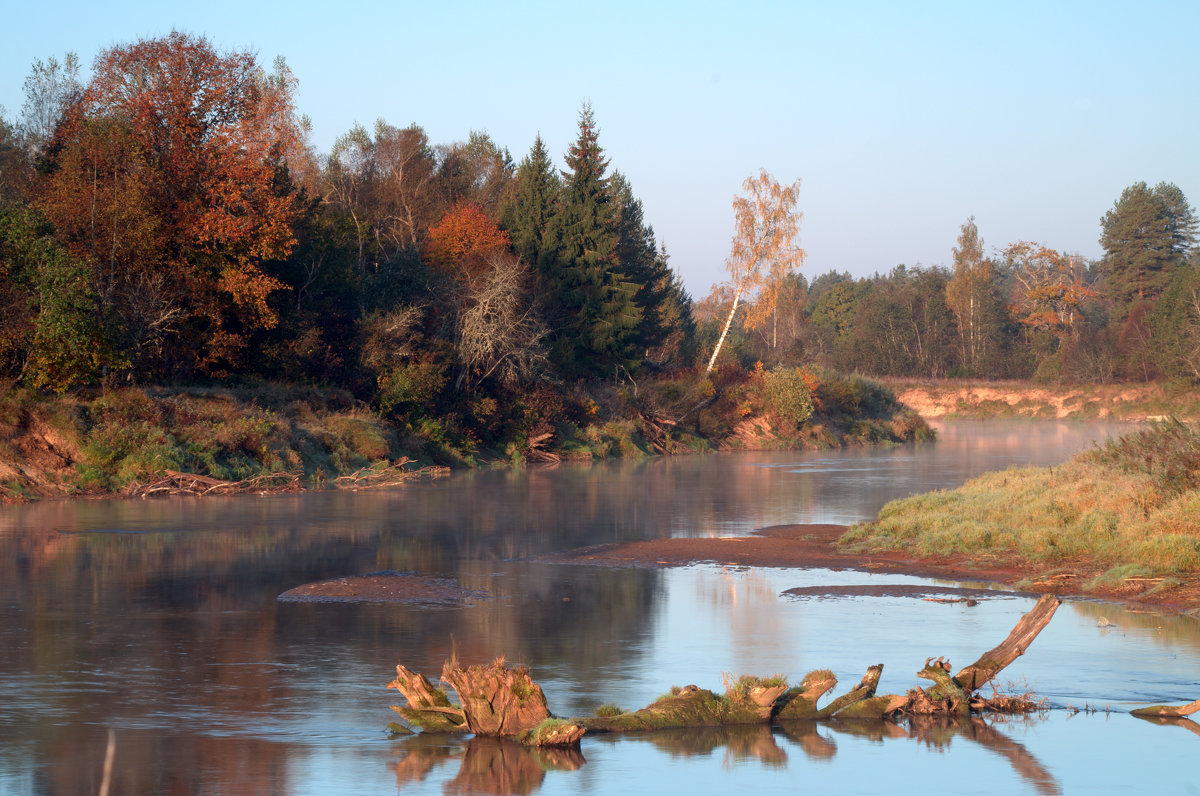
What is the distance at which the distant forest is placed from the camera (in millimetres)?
31078

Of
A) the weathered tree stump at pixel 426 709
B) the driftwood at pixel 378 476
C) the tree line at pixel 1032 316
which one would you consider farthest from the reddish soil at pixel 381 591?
the tree line at pixel 1032 316

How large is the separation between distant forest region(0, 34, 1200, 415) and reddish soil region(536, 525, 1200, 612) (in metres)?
15.9

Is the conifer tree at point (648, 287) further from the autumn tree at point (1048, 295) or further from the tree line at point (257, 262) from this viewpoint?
the autumn tree at point (1048, 295)

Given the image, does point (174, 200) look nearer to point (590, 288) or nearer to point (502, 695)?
point (590, 288)

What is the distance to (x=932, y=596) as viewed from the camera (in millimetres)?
14844

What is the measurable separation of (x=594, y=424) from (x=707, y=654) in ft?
122

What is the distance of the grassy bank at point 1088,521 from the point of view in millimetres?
15742

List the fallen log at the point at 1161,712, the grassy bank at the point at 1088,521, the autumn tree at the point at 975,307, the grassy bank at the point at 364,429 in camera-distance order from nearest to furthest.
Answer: the fallen log at the point at 1161,712 < the grassy bank at the point at 1088,521 < the grassy bank at the point at 364,429 < the autumn tree at the point at 975,307

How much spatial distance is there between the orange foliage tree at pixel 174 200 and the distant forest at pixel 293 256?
6 cm

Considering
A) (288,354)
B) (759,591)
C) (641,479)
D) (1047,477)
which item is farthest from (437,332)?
(759,591)

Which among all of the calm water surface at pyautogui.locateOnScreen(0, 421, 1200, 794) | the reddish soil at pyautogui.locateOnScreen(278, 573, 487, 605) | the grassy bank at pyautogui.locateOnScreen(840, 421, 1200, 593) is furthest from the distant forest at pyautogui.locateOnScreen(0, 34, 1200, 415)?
the grassy bank at pyautogui.locateOnScreen(840, 421, 1200, 593)

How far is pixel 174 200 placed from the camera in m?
33.2

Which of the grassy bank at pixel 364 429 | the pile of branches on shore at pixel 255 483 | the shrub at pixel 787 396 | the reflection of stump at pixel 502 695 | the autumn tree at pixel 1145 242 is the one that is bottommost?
the reflection of stump at pixel 502 695

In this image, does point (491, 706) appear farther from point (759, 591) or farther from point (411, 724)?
point (759, 591)
